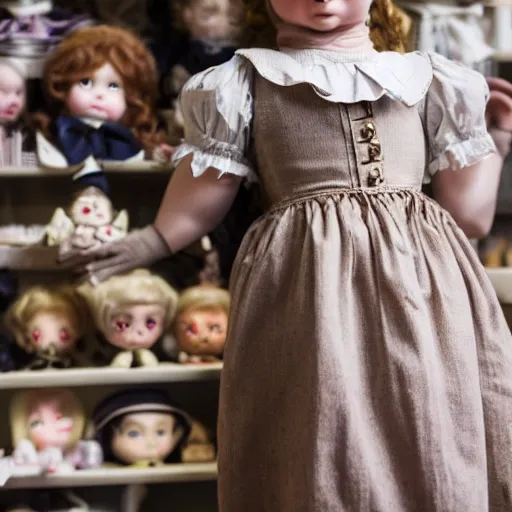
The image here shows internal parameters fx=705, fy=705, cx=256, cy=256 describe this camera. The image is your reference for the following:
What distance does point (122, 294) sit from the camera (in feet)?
3.93

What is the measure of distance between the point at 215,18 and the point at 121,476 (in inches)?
32.4

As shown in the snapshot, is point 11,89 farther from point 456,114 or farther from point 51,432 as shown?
point 456,114

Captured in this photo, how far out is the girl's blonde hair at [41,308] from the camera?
4.05ft

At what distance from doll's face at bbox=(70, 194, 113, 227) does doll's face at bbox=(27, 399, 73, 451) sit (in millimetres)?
328

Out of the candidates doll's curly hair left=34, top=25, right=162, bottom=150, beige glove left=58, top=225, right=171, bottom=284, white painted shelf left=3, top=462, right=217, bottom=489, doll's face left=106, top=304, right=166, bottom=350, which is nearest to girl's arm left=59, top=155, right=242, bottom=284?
beige glove left=58, top=225, right=171, bottom=284

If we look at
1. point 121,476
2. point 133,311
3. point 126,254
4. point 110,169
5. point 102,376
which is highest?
point 110,169

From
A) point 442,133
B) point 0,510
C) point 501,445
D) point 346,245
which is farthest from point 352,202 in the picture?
point 0,510

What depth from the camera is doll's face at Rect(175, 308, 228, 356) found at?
1.24 m

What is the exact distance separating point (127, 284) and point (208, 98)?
0.37 meters

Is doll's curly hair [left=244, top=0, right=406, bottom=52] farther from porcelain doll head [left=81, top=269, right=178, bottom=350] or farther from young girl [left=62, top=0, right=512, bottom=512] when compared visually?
porcelain doll head [left=81, top=269, right=178, bottom=350]

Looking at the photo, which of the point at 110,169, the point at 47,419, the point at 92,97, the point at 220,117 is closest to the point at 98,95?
the point at 92,97

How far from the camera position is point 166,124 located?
132 centimetres

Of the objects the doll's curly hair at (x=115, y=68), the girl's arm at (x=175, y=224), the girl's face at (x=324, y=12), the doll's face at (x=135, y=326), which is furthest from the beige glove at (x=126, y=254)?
the girl's face at (x=324, y=12)

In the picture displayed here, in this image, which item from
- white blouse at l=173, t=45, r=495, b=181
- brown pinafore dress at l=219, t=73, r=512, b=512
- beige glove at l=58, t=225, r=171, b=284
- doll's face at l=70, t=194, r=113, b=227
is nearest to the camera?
brown pinafore dress at l=219, t=73, r=512, b=512
